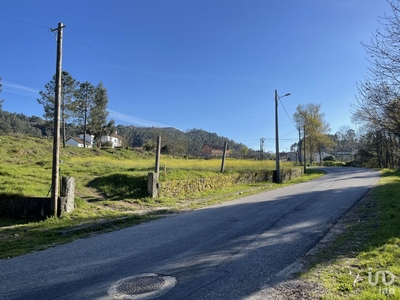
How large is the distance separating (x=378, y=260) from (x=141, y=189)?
11455mm

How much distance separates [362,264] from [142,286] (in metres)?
3.53

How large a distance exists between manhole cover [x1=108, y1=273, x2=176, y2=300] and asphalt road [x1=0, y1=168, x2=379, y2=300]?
0.04 metres

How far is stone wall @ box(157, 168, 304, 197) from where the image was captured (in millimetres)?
15117

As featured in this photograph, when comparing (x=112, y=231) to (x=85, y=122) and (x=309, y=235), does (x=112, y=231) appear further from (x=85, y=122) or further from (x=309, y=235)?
(x=85, y=122)

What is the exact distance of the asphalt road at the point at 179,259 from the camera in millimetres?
4012

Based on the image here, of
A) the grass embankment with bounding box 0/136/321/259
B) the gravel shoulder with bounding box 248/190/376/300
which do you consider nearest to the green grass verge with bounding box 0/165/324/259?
the grass embankment with bounding box 0/136/321/259

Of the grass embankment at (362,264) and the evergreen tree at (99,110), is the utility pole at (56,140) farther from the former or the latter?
the evergreen tree at (99,110)

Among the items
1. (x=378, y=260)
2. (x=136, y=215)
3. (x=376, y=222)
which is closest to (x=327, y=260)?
(x=378, y=260)

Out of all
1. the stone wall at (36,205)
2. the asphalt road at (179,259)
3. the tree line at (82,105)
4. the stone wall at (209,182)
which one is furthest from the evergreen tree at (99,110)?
the asphalt road at (179,259)

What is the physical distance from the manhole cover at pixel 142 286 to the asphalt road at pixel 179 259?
0.04 meters

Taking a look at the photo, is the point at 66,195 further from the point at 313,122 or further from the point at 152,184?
the point at 313,122

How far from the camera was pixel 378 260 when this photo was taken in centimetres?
471

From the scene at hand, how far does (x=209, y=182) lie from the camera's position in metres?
18.9

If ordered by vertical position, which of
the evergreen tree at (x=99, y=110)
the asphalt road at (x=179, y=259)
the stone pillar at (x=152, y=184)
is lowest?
the asphalt road at (x=179, y=259)
